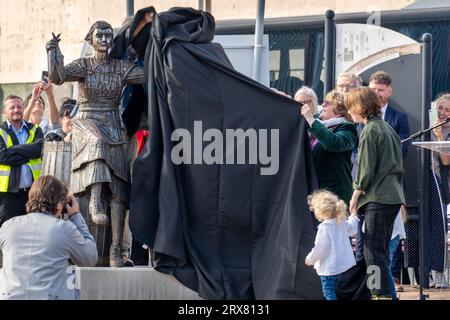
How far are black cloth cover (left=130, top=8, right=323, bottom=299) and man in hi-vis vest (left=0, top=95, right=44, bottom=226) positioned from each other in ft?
7.18

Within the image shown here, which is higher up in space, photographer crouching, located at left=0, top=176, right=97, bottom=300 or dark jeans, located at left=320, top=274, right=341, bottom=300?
photographer crouching, located at left=0, top=176, right=97, bottom=300

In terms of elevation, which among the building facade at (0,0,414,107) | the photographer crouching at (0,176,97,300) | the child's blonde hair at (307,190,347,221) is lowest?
the photographer crouching at (0,176,97,300)

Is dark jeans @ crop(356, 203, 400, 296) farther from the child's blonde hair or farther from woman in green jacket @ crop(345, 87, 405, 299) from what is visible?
the child's blonde hair

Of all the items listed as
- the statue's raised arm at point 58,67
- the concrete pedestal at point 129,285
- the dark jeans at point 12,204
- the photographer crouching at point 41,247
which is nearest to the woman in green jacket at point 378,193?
the concrete pedestal at point 129,285

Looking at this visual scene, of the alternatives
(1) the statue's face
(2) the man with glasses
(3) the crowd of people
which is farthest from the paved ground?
(1) the statue's face

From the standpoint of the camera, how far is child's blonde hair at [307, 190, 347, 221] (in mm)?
8336

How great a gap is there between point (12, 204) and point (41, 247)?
3680 mm

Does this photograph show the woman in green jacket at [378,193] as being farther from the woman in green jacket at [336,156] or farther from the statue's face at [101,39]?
the statue's face at [101,39]

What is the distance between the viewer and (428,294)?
32.3 feet

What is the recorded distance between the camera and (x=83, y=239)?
289 inches

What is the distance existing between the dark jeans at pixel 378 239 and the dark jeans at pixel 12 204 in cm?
330

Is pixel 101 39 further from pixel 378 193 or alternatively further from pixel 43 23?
pixel 43 23

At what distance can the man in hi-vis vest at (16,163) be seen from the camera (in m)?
10.7

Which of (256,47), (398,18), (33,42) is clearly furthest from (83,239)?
(33,42)
